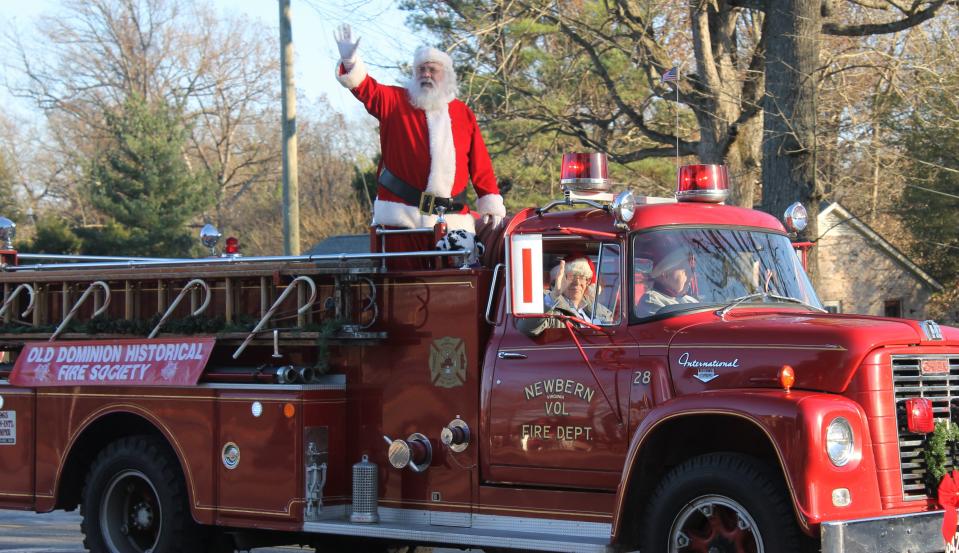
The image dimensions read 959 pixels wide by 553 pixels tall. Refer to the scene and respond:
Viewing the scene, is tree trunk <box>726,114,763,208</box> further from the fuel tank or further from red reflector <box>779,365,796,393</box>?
red reflector <box>779,365,796,393</box>

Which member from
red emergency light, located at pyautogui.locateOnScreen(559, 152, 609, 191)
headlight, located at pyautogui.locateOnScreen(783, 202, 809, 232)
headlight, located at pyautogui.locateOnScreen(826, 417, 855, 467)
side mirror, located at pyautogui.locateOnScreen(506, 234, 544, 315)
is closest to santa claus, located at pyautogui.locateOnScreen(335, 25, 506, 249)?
red emergency light, located at pyautogui.locateOnScreen(559, 152, 609, 191)

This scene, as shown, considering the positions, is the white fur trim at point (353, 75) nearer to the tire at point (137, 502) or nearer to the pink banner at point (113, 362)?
the pink banner at point (113, 362)

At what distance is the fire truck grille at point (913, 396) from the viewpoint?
6086 millimetres

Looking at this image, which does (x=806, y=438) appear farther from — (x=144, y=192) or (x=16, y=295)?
(x=144, y=192)

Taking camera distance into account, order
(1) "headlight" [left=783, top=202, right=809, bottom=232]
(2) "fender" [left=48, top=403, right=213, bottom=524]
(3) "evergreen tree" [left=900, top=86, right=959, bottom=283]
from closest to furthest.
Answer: (1) "headlight" [left=783, top=202, right=809, bottom=232], (2) "fender" [left=48, top=403, right=213, bottom=524], (3) "evergreen tree" [left=900, top=86, right=959, bottom=283]

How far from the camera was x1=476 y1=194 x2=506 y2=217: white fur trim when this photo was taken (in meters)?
8.77

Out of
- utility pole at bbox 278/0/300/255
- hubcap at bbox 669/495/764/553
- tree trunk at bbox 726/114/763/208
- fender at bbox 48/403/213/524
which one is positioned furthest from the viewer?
tree trunk at bbox 726/114/763/208

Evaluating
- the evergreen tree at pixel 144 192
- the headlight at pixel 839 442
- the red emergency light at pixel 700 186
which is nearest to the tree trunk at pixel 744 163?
the red emergency light at pixel 700 186

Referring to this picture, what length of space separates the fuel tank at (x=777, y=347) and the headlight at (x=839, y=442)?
9.2 inches

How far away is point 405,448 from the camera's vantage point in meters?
7.48

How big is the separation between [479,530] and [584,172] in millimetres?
2134

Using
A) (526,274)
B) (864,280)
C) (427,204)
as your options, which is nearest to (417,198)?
(427,204)

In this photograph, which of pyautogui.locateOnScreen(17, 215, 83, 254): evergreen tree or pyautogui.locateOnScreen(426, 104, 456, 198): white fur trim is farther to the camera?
pyautogui.locateOnScreen(17, 215, 83, 254): evergreen tree

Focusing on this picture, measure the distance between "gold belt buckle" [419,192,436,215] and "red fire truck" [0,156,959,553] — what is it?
501mm
